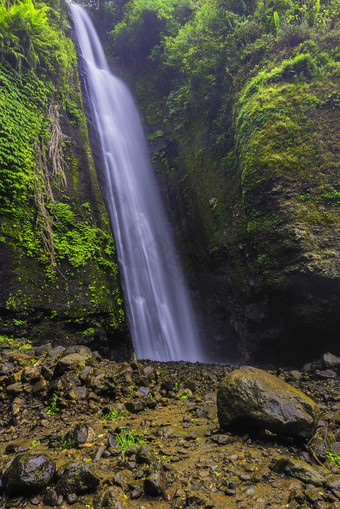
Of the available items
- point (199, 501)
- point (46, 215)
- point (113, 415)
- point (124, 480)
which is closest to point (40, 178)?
point (46, 215)

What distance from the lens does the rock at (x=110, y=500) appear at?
6.05ft

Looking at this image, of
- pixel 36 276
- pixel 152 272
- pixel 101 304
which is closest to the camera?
pixel 36 276

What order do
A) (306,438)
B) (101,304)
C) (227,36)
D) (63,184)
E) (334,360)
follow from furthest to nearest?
(227,36) < (63,184) < (101,304) < (334,360) < (306,438)

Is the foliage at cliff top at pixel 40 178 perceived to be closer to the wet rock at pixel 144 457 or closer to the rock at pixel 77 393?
the rock at pixel 77 393

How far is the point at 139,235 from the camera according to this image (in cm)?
1077

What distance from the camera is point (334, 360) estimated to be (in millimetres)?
5738

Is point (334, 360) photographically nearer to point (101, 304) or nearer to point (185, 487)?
point (185, 487)

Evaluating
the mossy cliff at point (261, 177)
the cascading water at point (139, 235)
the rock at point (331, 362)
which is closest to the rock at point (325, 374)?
the rock at point (331, 362)

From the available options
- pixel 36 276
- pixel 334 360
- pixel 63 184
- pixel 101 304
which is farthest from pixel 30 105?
pixel 334 360

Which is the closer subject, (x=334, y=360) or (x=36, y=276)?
(x=334, y=360)

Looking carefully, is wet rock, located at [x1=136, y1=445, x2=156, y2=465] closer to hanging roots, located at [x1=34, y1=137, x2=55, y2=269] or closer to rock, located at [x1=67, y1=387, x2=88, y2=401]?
rock, located at [x1=67, y1=387, x2=88, y2=401]

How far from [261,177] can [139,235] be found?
17.6 ft

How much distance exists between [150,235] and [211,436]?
28.6 ft

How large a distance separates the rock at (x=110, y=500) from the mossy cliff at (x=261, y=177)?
5620mm
